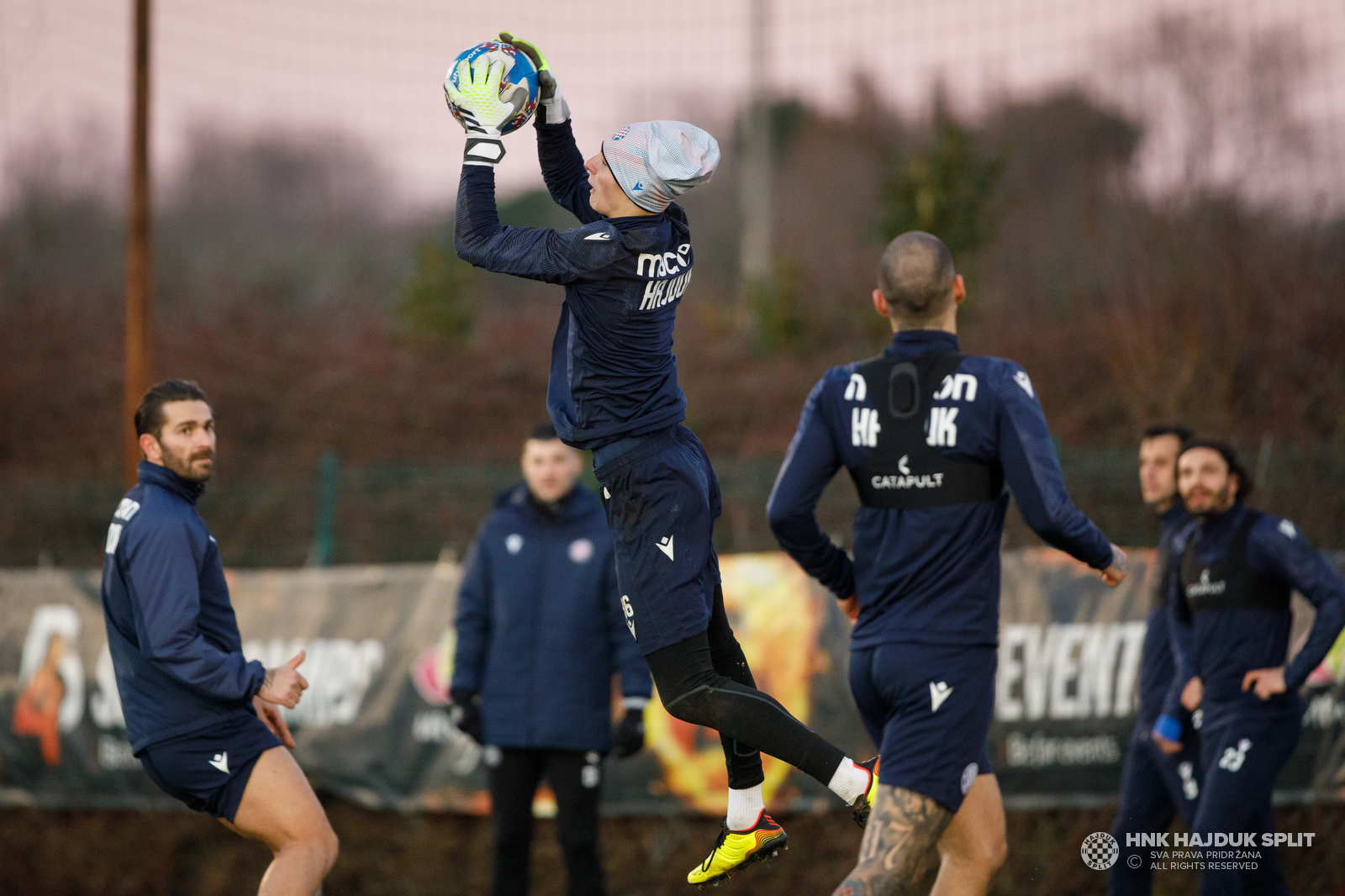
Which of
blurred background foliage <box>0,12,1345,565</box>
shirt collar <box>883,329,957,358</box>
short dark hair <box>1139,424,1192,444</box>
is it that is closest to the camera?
shirt collar <box>883,329,957,358</box>

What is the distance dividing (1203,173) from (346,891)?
14.1m

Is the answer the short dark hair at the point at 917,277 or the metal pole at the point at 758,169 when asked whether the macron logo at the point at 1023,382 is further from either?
the metal pole at the point at 758,169

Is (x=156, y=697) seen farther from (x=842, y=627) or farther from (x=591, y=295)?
(x=842, y=627)

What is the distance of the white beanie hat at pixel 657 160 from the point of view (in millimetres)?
4184

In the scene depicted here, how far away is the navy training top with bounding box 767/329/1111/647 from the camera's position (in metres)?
4.08

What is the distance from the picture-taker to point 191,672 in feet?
14.8

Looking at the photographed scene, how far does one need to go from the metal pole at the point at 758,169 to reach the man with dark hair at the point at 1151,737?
15279 millimetres

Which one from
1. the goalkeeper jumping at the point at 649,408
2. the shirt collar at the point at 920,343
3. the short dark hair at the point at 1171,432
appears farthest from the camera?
the short dark hair at the point at 1171,432

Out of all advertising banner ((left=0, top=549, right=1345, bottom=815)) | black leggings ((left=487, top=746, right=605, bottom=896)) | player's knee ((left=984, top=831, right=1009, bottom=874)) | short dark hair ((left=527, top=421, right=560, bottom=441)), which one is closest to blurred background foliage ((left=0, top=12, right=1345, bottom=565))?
advertising banner ((left=0, top=549, right=1345, bottom=815))

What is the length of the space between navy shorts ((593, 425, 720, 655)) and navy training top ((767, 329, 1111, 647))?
0.31 metres

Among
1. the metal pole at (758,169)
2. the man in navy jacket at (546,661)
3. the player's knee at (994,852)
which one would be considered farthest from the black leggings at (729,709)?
the metal pole at (758,169)

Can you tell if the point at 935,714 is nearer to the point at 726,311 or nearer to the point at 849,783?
the point at 849,783

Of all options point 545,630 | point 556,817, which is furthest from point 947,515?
point 556,817

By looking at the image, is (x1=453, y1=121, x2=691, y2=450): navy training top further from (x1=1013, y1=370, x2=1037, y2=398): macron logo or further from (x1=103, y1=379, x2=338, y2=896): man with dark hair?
(x1=103, y1=379, x2=338, y2=896): man with dark hair
